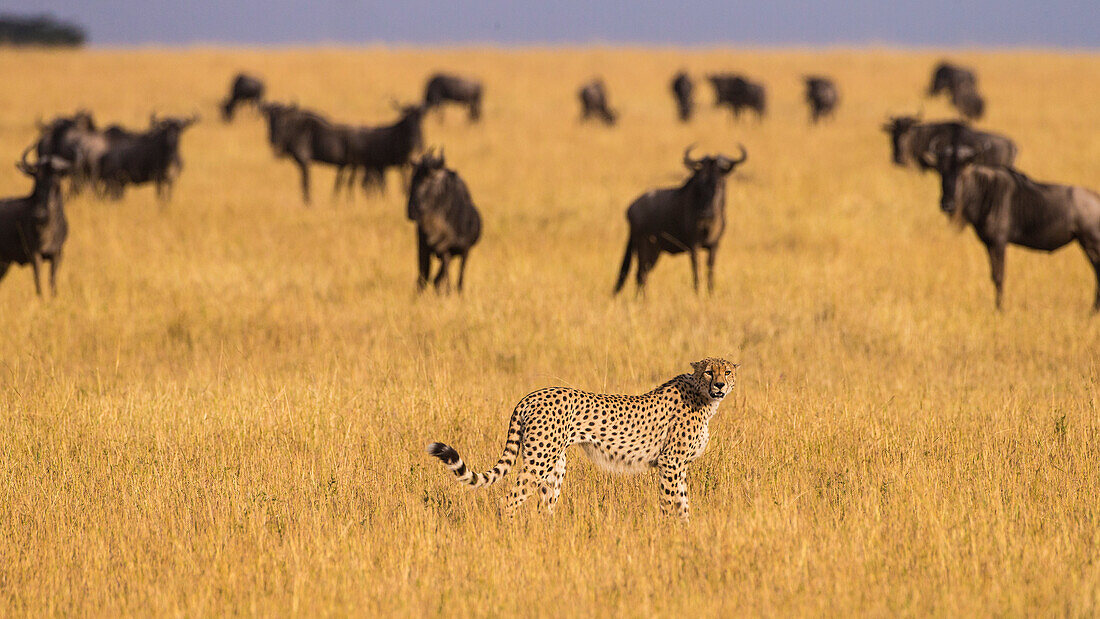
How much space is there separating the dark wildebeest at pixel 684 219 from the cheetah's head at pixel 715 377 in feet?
19.6

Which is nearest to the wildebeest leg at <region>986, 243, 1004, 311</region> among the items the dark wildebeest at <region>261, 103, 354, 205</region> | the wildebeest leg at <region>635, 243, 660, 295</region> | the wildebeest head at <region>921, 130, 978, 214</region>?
the wildebeest head at <region>921, 130, 978, 214</region>

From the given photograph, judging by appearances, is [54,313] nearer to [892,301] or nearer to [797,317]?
[797,317]

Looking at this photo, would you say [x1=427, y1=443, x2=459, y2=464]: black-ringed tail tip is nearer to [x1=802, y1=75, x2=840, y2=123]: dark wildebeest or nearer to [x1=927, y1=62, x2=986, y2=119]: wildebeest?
[x1=802, y1=75, x2=840, y2=123]: dark wildebeest

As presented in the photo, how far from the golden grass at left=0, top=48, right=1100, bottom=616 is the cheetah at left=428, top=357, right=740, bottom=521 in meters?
0.22

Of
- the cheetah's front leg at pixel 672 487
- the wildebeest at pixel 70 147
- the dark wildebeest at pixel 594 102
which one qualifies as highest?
the dark wildebeest at pixel 594 102

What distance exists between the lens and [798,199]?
668 inches

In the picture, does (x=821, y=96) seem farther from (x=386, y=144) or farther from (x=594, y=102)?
(x=386, y=144)

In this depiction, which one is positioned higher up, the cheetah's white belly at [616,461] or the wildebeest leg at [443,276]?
the wildebeest leg at [443,276]

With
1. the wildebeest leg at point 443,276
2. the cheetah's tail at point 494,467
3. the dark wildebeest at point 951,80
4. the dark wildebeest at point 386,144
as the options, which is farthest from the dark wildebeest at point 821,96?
the cheetah's tail at point 494,467

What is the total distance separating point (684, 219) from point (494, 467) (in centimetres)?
693

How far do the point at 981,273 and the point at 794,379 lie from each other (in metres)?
5.38

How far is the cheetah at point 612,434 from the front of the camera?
4.77m

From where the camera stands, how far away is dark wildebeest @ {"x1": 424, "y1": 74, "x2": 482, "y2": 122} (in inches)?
1344

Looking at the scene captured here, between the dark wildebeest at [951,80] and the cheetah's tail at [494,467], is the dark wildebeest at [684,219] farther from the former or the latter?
the dark wildebeest at [951,80]
